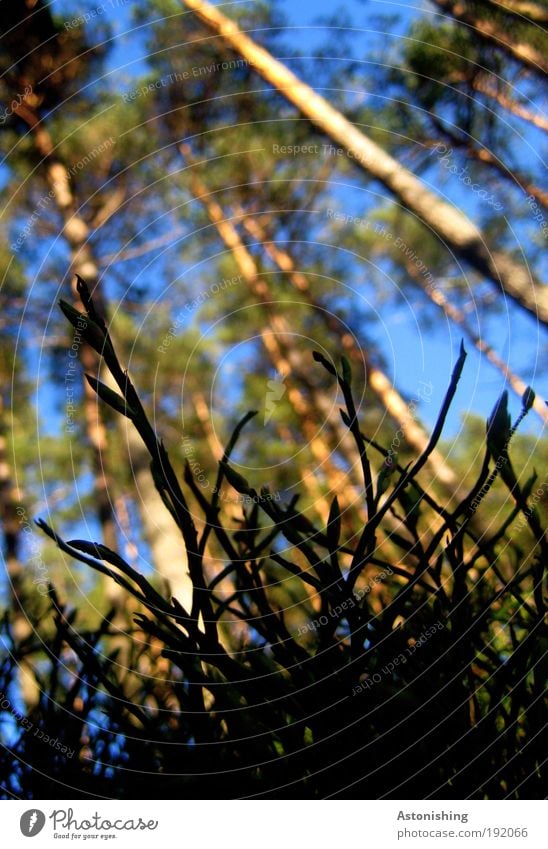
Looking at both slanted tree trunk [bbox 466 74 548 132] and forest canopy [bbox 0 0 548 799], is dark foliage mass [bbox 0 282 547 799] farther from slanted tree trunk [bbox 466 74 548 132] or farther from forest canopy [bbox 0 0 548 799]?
slanted tree trunk [bbox 466 74 548 132]

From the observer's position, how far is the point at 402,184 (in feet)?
13.6

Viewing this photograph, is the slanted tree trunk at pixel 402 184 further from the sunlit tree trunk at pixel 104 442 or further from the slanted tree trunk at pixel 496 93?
the sunlit tree trunk at pixel 104 442

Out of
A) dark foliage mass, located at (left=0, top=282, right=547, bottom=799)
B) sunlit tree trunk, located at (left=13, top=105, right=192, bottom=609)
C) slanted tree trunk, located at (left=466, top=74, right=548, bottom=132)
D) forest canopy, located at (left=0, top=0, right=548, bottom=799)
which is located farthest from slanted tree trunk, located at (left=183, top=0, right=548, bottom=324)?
dark foliage mass, located at (left=0, top=282, right=547, bottom=799)

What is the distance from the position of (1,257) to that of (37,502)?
3.64m

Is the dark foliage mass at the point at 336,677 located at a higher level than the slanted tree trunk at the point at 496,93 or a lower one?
lower

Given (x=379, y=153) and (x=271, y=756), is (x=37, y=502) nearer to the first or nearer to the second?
(x=379, y=153)

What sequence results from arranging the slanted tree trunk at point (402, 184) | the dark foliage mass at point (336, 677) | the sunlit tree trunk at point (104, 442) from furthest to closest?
1. the sunlit tree trunk at point (104, 442)
2. the slanted tree trunk at point (402, 184)
3. the dark foliage mass at point (336, 677)

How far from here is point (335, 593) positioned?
44cm

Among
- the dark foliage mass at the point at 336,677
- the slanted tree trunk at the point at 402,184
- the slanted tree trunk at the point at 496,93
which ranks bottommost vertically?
the dark foliage mass at the point at 336,677

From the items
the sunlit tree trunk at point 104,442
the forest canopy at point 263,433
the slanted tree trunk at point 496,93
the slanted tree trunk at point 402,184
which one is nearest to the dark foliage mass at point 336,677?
the forest canopy at point 263,433

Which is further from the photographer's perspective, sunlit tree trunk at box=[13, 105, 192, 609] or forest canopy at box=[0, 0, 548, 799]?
sunlit tree trunk at box=[13, 105, 192, 609]

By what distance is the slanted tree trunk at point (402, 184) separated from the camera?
3.50 m

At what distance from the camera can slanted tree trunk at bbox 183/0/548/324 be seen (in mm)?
3499

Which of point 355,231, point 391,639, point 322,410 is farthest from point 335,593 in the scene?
point 355,231
